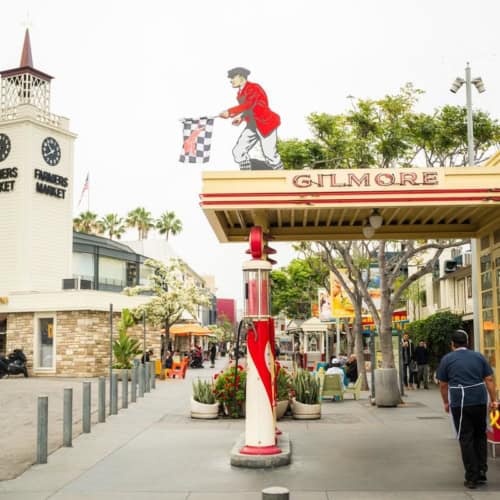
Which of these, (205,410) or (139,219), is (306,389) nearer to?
(205,410)

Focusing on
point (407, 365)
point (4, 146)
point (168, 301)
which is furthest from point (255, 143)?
point (4, 146)

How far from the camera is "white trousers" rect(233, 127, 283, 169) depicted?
32.2 ft

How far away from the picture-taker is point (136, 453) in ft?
34.4

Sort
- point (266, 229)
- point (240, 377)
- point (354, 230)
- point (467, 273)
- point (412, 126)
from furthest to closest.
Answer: point (467, 273) < point (412, 126) < point (240, 377) < point (354, 230) < point (266, 229)

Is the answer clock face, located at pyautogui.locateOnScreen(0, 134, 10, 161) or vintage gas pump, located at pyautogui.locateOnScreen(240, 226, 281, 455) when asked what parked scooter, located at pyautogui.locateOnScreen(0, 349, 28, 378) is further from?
vintage gas pump, located at pyautogui.locateOnScreen(240, 226, 281, 455)

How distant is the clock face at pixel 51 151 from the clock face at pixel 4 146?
1.85 meters

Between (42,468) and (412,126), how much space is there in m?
13.6

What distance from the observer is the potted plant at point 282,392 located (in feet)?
47.7

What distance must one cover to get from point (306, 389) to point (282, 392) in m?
0.55

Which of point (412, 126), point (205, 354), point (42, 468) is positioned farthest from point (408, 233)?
point (205, 354)

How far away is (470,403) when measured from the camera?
779cm

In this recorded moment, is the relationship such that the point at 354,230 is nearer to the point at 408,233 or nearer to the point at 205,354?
the point at 408,233

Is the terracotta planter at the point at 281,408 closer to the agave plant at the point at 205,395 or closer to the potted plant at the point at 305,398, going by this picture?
the potted plant at the point at 305,398

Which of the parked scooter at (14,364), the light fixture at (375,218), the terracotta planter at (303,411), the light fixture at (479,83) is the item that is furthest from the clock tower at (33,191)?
the light fixture at (375,218)
